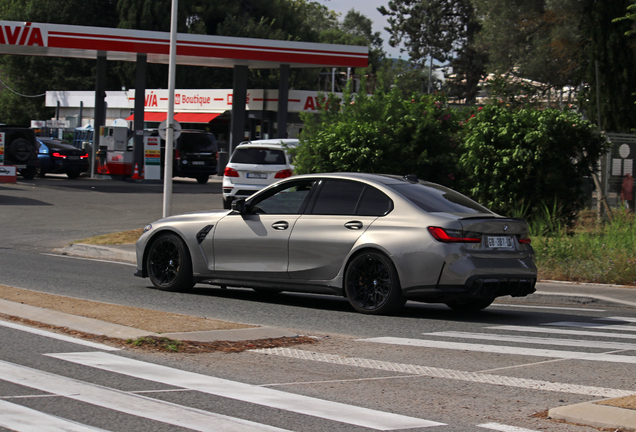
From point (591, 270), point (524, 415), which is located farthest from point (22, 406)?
point (591, 270)

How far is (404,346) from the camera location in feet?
24.4

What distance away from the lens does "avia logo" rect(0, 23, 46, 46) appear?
109 ft

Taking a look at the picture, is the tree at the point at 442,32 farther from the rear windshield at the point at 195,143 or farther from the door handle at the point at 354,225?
the door handle at the point at 354,225

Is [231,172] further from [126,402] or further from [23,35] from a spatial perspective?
[126,402]

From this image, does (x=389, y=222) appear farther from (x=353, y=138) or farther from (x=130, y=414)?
(x=353, y=138)

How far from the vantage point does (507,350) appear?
730cm

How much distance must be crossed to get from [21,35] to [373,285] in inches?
1122

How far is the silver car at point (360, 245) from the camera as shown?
876cm

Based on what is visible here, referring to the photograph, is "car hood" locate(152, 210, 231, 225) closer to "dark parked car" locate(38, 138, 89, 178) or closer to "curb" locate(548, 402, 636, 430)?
"curb" locate(548, 402, 636, 430)

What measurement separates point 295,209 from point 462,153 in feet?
26.5

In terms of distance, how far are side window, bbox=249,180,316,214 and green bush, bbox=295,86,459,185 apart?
599 cm

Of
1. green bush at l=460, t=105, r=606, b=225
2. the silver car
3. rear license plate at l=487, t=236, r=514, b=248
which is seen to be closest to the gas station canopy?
green bush at l=460, t=105, r=606, b=225

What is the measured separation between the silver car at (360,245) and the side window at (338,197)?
0.04 ft

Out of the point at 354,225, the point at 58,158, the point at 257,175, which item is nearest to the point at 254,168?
the point at 257,175
